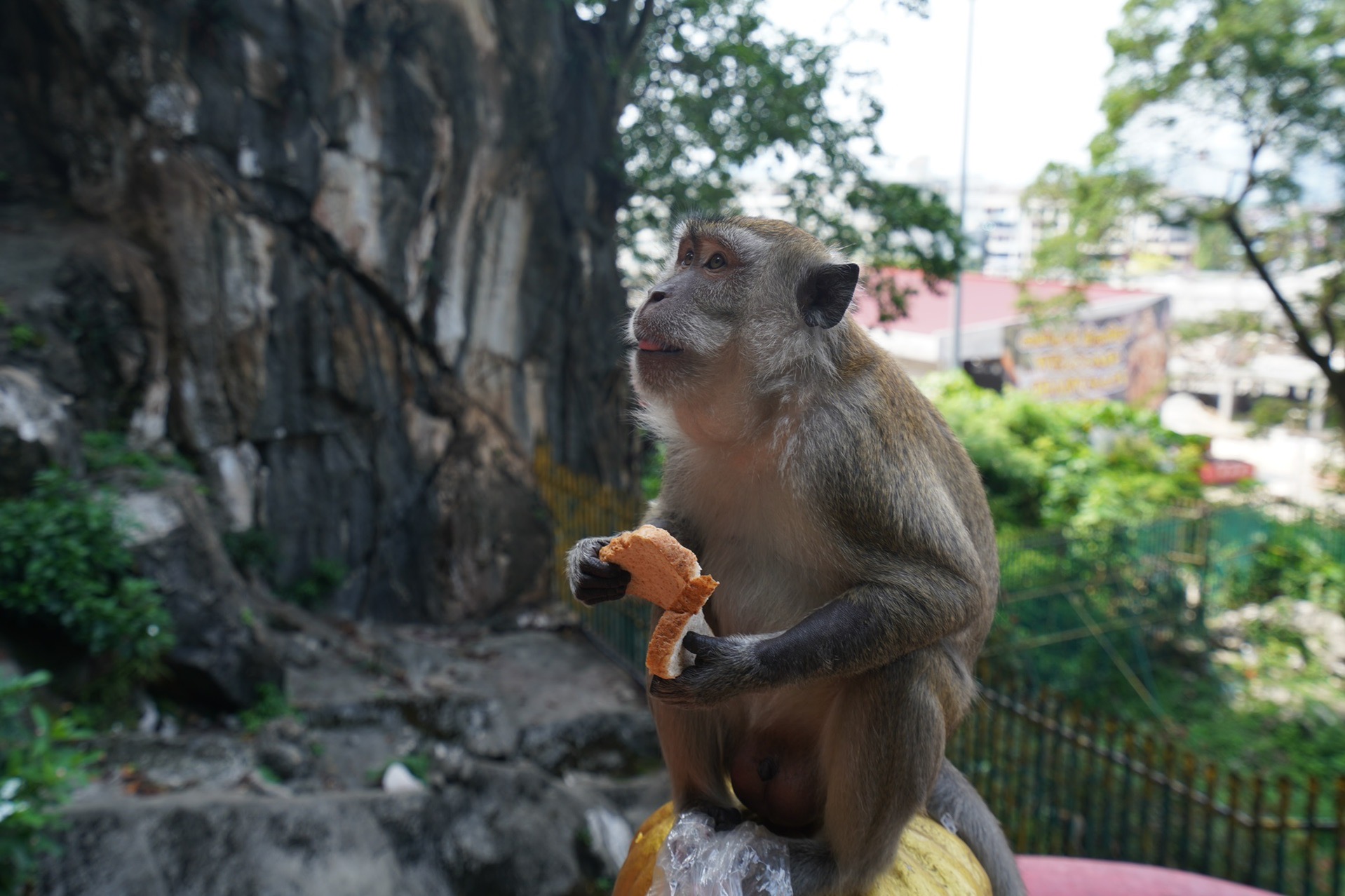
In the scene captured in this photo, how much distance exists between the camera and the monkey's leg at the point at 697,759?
2.24 meters

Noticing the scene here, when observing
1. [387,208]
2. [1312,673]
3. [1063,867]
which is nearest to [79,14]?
[387,208]

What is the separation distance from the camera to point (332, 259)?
787 cm

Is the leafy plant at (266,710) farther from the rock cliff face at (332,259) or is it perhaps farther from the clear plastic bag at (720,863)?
the clear plastic bag at (720,863)

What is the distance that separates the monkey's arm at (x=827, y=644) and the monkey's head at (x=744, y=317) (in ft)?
1.78

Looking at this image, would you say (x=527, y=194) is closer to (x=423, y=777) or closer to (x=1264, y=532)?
(x=423, y=777)

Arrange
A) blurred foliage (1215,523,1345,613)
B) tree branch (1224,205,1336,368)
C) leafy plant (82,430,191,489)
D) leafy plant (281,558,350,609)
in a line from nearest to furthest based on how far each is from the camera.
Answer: leafy plant (82,430,191,489) → leafy plant (281,558,350,609) → blurred foliage (1215,523,1345,613) → tree branch (1224,205,1336,368)

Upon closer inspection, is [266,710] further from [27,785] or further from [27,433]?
[27,785]

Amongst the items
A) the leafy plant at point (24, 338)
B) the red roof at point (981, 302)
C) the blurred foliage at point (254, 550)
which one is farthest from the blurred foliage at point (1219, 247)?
the leafy plant at point (24, 338)

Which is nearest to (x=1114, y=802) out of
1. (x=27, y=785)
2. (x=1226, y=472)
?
(x=27, y=785)

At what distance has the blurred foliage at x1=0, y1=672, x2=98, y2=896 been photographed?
A: 119 inches

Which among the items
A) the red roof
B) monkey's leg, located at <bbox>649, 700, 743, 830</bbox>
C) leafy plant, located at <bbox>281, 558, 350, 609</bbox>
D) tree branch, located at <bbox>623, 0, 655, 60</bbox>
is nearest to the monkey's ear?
monkey's leg, located at <bbox>649, 700, 743, 830</bbox>

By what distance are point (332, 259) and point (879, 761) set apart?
24.0ft

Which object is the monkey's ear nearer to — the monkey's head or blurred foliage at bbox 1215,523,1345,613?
the monkey's head

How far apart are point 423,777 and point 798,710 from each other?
3.98 metres
